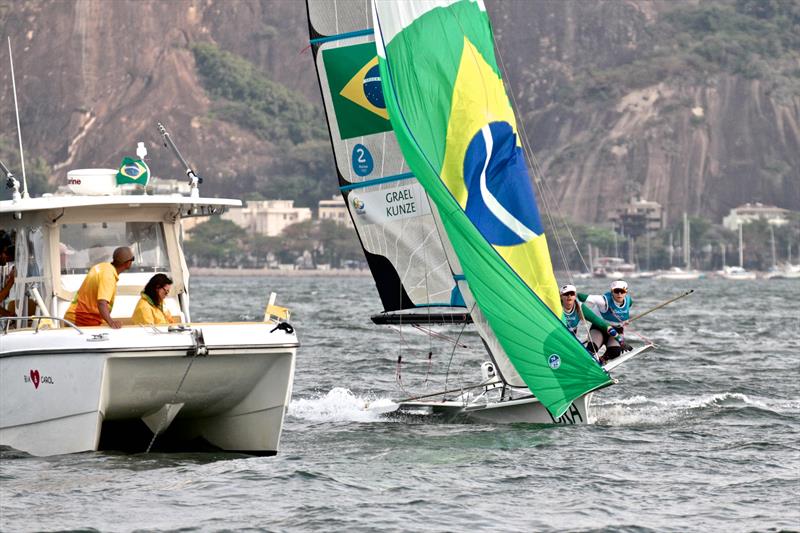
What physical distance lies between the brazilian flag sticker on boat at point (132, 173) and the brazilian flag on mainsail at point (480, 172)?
3.16 metres

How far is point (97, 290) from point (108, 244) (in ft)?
4.54

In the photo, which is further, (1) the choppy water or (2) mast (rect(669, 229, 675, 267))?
(2) mast (rect(669, 229, 675, 267))

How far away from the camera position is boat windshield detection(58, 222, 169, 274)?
580 inches

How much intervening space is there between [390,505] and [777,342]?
26.2 m

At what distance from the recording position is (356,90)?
1914cm

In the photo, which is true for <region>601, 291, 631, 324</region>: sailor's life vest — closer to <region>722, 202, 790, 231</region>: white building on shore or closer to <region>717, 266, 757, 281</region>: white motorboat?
<region>717, 266, 757, 281</region>: white motorboat

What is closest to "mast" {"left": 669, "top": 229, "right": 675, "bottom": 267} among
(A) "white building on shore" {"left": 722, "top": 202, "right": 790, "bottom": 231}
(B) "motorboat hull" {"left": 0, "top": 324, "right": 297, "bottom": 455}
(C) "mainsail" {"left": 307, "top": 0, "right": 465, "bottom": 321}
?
(A) "white building on shore" {"left": 722, "top": 202, "right": 790, "bottom": 231}

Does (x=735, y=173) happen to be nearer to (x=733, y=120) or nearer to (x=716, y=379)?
(x=733, y=120)

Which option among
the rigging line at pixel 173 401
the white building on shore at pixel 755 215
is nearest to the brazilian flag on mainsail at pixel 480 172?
the rigging line at pixel 173 401

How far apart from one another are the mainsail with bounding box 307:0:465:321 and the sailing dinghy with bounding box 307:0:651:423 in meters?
0.02

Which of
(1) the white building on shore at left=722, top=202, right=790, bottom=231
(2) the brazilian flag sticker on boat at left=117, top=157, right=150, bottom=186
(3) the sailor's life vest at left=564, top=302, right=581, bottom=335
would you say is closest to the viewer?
(2) the brazilian flag sticker on boat at left=117, top=157, right=150, bottom=186

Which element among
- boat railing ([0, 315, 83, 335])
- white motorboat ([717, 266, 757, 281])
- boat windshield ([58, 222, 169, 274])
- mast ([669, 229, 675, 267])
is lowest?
white motorboat ([717, 266, 757, 281])

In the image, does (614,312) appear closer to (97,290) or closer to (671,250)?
(97,290)

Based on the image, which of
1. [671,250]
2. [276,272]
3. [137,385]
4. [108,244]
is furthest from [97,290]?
[671,250]
